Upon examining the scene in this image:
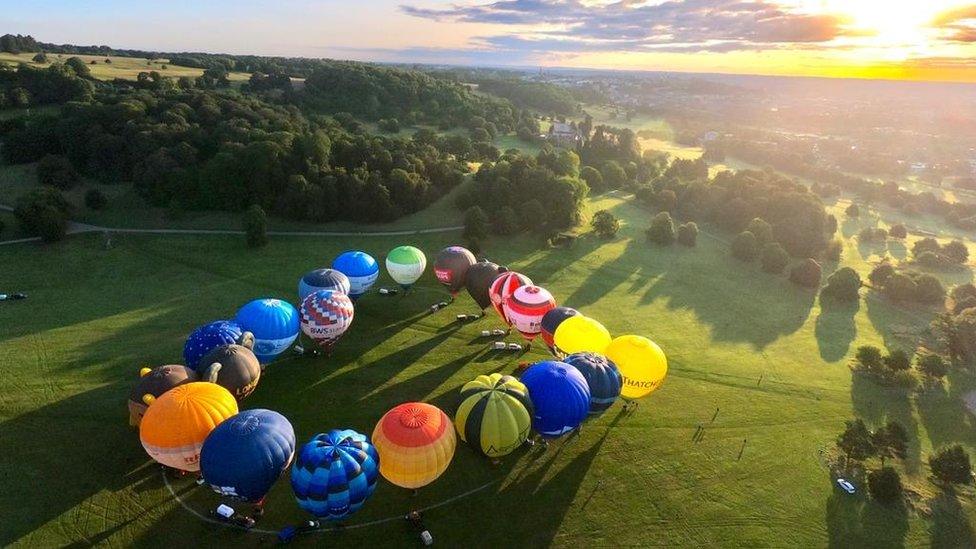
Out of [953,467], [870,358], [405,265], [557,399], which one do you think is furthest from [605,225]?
[953,467]

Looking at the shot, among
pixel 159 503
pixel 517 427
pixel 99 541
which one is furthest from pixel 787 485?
pixel 99 541

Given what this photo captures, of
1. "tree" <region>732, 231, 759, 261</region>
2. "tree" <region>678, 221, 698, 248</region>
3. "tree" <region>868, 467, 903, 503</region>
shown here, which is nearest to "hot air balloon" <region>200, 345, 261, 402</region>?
"tree" <region>868, 467, 903, 503</region>

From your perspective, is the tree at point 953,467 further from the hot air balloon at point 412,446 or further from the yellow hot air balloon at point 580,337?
the hot air balloon at point 412,446

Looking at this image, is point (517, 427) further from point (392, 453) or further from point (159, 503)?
point (159, 503)

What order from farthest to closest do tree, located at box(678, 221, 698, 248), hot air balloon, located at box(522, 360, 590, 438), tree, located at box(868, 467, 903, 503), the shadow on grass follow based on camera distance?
tree, located at box(678, 221, 698, 248) < tree, located at box(868, 467, 903, 503) < hot air balloon, located at box(522, 360, 590, 438) < the shadow on grass

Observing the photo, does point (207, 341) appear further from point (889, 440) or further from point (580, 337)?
point (889, 440)

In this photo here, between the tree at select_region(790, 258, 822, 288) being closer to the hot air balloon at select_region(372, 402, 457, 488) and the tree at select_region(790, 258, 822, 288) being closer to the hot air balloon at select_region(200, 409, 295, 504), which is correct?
the hot air balloon at select_region(372, 402, 457, 488)

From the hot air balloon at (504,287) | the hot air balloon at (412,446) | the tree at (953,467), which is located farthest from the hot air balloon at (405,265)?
the tree at (953,467)
